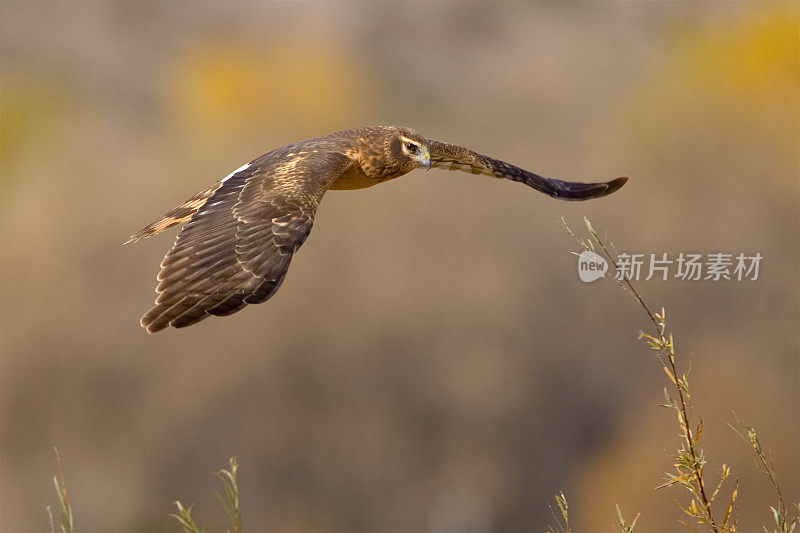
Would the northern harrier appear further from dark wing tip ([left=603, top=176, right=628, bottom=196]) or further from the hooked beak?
dark wing tip ([left=603, top=176, right=628, bottom=196])

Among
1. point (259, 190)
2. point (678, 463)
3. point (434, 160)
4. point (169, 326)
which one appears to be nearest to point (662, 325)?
point (678, 463)

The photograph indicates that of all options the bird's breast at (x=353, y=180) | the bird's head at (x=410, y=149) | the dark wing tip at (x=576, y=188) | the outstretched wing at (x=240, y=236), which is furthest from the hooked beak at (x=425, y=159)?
the dark wing tip at (x=576, y=188)

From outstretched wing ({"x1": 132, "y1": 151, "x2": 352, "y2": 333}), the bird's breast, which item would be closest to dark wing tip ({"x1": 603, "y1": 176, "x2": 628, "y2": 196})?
the bird's breast

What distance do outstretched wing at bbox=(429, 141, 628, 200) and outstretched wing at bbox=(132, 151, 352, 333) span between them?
925 mm

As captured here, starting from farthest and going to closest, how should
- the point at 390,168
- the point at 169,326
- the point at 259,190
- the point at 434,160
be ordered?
the point at 434,160 → the point at 390,168 → the point at 259,190 → the point at 169,326

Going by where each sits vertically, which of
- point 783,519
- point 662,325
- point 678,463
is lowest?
point 783,519

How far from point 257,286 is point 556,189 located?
9.13ft

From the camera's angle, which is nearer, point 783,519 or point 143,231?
point 783,519

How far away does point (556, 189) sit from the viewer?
5.46 m

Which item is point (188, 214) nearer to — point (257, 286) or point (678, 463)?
point (257, 286)

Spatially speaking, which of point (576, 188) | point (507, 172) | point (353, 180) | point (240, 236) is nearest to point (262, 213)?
point (240, 236)

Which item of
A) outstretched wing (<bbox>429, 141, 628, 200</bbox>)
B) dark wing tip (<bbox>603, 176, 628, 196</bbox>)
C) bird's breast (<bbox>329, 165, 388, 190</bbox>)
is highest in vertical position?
bird's breast (<bbox>329, 165, 388, 190</bbox>)

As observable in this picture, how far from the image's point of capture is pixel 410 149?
4805mm

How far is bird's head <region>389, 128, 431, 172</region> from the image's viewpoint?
15.6 ft
